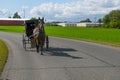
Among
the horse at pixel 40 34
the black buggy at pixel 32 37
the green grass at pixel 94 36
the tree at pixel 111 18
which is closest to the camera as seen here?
the horse at pixel 40 34

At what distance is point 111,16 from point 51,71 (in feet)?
577

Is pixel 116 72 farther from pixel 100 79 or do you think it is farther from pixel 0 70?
pixel 0 70

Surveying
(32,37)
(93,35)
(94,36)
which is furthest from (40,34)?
(93,35)

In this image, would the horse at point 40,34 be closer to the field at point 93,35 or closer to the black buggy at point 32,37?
the black buggy at point 32,37

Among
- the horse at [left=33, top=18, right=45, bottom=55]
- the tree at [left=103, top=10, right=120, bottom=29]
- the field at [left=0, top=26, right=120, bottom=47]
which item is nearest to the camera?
the horse at [left=33, top=18, right=45, bottom=55]

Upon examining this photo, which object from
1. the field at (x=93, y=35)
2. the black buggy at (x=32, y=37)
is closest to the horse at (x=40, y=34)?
the black buggy at (x=32, y=37)

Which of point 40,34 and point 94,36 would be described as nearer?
point 40,34

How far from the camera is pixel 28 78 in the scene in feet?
39.2

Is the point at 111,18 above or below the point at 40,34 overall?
below

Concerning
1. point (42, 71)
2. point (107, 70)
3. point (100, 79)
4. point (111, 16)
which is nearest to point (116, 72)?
point (107, 70)

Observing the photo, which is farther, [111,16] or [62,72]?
[111,16]

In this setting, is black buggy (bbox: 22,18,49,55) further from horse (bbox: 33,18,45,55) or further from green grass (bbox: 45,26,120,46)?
green grass (bbox: 45,26,120,46)

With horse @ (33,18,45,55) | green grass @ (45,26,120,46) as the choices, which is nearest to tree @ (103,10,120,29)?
green grass @ (45,26,120,46)

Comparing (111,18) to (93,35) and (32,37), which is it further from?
(32,37)
